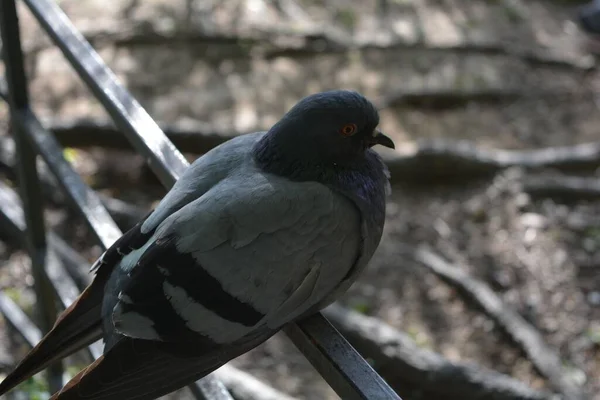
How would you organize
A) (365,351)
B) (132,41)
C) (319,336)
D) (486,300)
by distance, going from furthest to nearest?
(132,41) < (486,300) < (365,351) < (319,336)

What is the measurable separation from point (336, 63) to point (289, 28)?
59 cm

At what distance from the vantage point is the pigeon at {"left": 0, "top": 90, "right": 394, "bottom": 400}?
1689mm

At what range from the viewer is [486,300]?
15.3 ft

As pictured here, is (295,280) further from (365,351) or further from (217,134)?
(217,134)

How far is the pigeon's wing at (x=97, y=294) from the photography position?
183cm

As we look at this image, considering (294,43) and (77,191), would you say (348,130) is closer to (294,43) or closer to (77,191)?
(77,191)

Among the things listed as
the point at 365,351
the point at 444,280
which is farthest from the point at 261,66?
the point at 365,351

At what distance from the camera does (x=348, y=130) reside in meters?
2.04

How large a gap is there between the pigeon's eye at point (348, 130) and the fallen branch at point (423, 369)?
6.91 ft

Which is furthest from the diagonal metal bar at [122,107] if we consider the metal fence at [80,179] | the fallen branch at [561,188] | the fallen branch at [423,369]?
the fallen branch at [561,188]

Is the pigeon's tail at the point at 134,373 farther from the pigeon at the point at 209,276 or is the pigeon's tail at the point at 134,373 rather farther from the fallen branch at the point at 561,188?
the fallen branch at the point at 561,188

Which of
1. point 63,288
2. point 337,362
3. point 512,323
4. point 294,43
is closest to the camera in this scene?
point 337,362

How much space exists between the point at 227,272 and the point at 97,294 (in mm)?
404

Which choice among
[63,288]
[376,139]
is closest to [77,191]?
[63,288]
